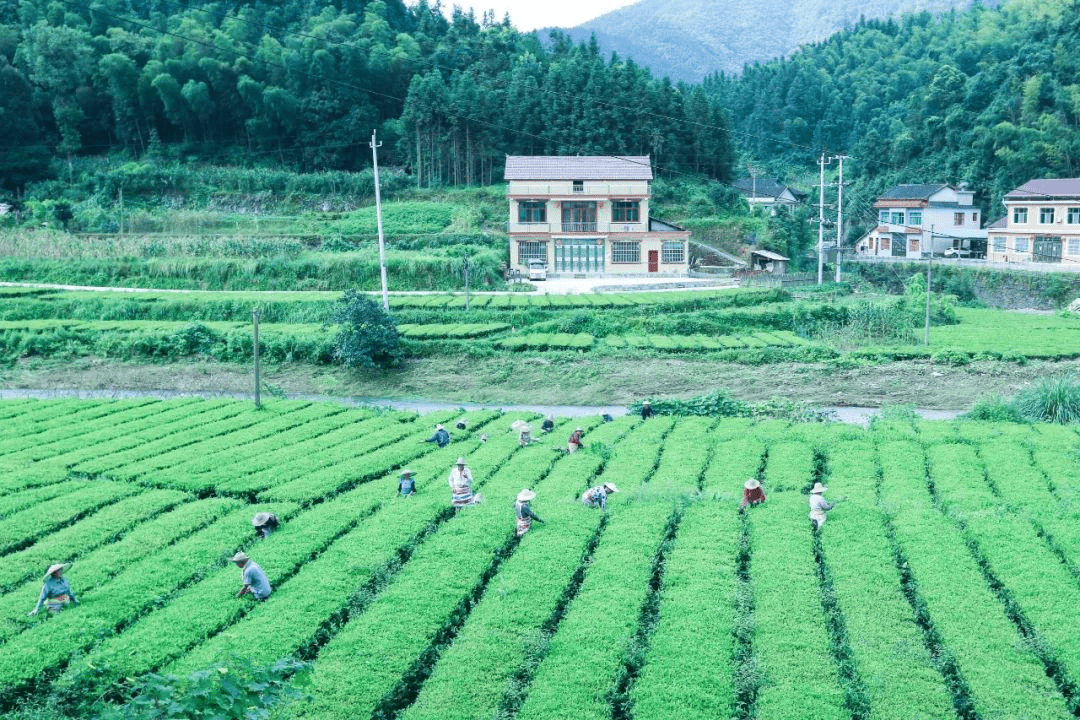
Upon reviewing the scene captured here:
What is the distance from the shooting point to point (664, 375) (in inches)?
1292

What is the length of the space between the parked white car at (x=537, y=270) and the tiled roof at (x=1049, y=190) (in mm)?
30228

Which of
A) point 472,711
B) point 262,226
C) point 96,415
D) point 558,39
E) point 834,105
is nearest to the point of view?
point 472,711

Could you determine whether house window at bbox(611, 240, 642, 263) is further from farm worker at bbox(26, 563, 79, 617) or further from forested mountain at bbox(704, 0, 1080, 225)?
farm worker at bbox(26, 563, 79, 617)

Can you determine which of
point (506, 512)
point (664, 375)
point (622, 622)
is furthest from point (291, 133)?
point (622, 622)

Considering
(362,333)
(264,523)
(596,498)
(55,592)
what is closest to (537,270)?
(362,333)

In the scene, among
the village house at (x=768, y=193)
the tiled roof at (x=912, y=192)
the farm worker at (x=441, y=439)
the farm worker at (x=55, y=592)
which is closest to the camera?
the farm worker at (x=55, y=592)

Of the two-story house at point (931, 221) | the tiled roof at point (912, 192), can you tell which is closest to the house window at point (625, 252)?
the two-story house at point (931, 221)

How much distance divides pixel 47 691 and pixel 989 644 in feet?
36.9

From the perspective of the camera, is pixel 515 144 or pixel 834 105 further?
pixel 834 105

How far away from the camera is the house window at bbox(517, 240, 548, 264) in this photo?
55000 mm

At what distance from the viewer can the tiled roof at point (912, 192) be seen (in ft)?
214

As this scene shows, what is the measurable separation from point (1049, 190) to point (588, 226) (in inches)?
1110

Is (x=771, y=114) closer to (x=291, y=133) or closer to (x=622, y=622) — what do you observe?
(x=291, y=133)

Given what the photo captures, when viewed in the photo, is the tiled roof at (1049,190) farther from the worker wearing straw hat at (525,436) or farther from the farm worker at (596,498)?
the farm worker at (596,498)
